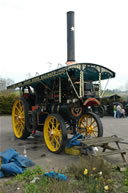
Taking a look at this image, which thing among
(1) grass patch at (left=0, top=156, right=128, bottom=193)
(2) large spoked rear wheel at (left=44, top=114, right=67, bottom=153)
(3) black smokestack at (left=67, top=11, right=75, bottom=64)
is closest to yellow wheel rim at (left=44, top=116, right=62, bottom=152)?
(2) large spoked rear wheel at (left=44, top=114, right=67, bottom=153)

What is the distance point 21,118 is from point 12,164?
364 centimetres

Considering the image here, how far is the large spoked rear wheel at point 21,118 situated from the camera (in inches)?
266

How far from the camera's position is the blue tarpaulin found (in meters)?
3.51

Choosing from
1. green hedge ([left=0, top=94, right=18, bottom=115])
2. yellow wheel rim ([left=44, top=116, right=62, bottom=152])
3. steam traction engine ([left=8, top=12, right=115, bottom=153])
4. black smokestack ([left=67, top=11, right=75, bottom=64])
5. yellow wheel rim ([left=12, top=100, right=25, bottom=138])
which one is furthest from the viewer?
green hedge ([left=0, top=94, right=18, bottom=115])

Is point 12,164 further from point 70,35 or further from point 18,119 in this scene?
point 70,35

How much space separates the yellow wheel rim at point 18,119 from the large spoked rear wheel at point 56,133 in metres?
1.66

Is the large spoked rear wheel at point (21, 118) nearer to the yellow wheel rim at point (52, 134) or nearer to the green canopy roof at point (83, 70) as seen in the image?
the green canopy roof at point (83, 70)

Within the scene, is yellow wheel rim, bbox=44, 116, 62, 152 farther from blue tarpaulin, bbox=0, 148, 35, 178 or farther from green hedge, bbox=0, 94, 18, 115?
green hedge, bbox=0, 94, 18, 115

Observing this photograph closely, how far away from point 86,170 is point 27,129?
397 cm

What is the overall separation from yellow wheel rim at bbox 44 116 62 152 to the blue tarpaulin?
3.89 feet

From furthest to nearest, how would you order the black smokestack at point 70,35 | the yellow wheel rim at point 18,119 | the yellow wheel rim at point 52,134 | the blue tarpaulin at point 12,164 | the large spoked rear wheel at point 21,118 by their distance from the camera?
1. the black smokestack at point 70,35
2. the yellow wheel rim at point 18,119
3. the large spoked rear wheel at point 21,118
4. the yellow wheel rim at point 52,134
5. the blue tarpaulin at point 12,164

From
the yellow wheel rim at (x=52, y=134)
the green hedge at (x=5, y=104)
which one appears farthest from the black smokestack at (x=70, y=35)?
the green hedge at (x=5, y=104)

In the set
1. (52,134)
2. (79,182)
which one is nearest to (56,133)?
(52,134)

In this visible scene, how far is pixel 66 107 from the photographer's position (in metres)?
5.36
